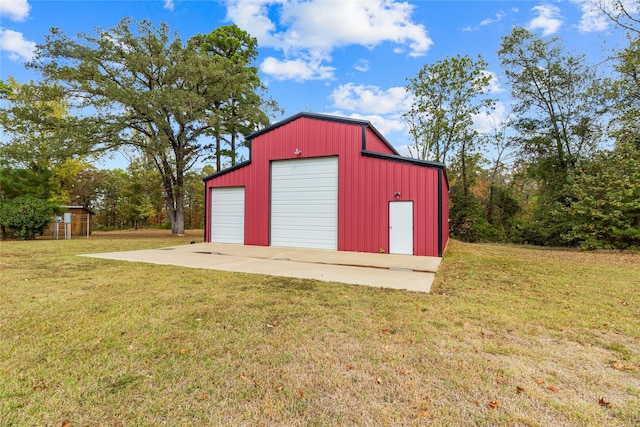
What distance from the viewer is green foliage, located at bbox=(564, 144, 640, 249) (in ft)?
35.9

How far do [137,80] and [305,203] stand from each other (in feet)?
44.4

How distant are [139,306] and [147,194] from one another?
28.5 metres

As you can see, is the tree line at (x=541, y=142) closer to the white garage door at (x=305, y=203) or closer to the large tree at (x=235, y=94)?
the white garage door at (x=305, y=203)

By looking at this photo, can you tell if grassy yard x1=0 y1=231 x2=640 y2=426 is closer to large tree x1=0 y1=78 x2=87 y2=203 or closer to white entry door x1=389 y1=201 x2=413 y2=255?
white entry door x1=389 y1=201 x2=413 y2=255

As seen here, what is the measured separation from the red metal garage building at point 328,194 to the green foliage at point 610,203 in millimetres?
5978

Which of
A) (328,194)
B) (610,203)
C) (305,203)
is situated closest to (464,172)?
(610,203)

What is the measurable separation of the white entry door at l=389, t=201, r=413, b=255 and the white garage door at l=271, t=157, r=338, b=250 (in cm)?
208

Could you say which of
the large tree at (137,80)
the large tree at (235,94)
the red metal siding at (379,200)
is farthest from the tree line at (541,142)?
the large tree at (137,80)

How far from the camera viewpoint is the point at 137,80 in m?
16.9

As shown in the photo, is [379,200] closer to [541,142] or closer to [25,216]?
[541,142]

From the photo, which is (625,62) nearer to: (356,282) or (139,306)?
(356,282)

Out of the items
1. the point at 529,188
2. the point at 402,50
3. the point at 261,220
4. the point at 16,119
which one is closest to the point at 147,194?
the point at 16,119

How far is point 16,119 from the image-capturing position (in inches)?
631

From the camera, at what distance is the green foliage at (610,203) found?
1095cm
